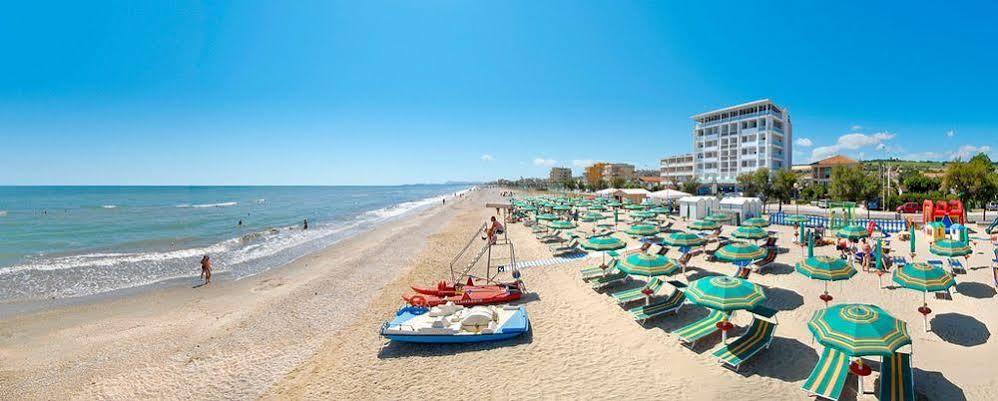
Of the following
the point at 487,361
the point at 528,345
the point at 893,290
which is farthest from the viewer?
the point at 893,290

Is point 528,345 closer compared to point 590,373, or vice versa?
point 590,373

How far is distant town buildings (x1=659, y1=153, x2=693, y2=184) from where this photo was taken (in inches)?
2736

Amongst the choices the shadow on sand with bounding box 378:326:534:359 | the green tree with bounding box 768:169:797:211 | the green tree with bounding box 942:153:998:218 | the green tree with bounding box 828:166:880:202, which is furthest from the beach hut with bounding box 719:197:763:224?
the shadow on sand with bounding box 378:326:534:359

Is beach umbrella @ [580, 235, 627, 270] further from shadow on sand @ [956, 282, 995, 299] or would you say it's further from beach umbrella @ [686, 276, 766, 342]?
shadow on sand @ [956, 282, 995, 299]

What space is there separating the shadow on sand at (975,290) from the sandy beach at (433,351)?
59 mm

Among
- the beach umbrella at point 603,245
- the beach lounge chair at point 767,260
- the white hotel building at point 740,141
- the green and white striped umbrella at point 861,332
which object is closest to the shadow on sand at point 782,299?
the beach lounge chair at point 767,260

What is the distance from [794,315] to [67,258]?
31956 millimetres

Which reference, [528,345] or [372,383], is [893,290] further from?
[372,383]

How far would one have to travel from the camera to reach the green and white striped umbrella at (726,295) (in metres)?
7.76

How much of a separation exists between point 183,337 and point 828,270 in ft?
52.1

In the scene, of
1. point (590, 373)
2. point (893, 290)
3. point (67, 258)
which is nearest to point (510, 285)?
point (590, 373)

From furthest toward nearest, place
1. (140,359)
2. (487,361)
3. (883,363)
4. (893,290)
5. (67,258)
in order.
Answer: (67,258), (893,290), (140,359), (487,361), (883,363)

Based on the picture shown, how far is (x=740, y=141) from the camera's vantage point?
59219mm

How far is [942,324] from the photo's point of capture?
887 centimetres
